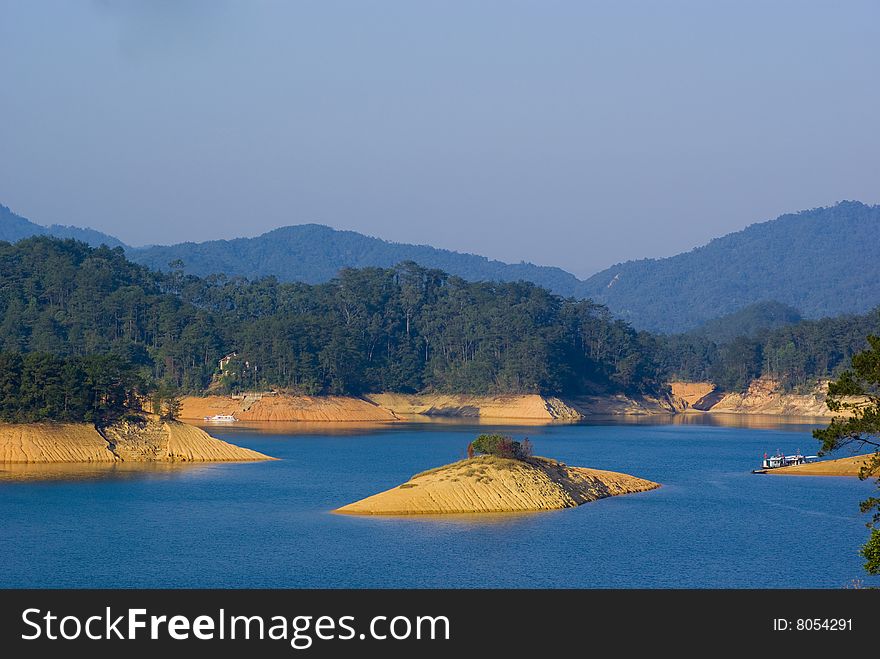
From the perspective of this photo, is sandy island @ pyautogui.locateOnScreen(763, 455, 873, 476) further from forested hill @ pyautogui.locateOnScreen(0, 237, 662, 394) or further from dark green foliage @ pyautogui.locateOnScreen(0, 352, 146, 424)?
forested hill @ pyautogui.locateOnScreen(0, 237, 662, 394)

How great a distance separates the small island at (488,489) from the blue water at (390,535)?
1404 mm

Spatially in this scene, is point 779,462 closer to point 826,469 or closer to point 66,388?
point 826,469

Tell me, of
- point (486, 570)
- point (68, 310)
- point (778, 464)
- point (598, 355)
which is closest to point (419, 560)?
point (486, 570)

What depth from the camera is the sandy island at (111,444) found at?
73000 millimetres

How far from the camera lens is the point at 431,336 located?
186 m

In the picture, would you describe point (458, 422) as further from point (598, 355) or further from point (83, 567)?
point (83, 567)

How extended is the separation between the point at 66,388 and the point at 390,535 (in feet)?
119

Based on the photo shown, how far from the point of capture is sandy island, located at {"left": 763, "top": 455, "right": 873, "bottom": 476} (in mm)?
75750

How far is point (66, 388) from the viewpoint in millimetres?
74500

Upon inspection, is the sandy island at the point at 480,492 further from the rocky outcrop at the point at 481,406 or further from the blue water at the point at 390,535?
the rocky outcrop at the point at 481,406

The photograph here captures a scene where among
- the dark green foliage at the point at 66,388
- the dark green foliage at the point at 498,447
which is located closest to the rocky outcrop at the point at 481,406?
the dark green foliage at the point at 66,388

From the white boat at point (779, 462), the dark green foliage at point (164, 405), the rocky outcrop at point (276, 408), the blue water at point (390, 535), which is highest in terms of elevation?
the dark green foliage at point (164, 405)

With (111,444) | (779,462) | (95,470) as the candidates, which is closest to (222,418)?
(111,444)

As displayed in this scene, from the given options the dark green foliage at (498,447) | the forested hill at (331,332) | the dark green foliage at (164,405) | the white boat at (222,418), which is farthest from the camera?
the forested hill at (331,332)
